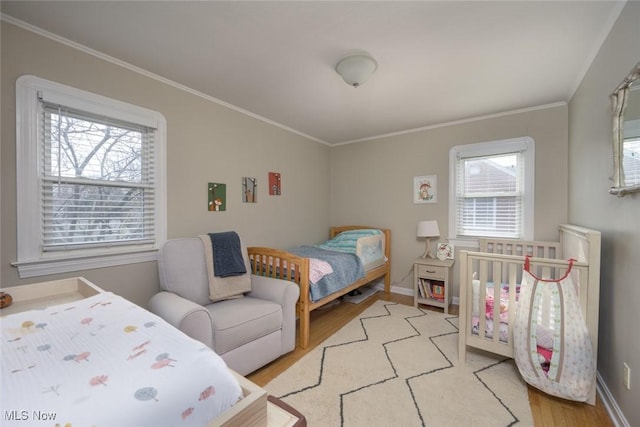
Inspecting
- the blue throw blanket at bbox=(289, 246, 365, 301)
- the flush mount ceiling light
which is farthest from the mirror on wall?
the blue throw blanket at bbox=(289, 246, 365, 301)

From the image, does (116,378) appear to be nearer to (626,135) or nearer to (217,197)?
(217,197)

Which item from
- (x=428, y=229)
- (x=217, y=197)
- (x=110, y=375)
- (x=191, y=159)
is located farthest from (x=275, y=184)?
(x=110, y=375)

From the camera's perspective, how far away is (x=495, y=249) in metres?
2.97

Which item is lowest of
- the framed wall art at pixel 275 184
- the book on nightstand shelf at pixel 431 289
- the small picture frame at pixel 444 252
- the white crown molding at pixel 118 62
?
the book on nightstand shelf at pixel 431 289

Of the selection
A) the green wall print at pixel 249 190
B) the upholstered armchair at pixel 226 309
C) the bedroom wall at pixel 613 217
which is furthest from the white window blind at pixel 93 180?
the bedroom wall at pixel 613 217

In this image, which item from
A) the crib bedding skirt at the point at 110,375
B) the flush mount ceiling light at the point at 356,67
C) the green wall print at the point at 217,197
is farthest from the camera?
the green wall print at the point at 217,197

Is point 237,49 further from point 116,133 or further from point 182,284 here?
point 182,284

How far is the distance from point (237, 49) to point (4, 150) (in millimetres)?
1552

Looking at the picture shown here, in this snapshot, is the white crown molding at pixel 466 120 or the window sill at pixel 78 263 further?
the white crown molding at pixel 466 120

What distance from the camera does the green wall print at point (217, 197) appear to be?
268cm

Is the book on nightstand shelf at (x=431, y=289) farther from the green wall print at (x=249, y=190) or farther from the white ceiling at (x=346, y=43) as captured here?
the green wall print at (x=249, y=190)

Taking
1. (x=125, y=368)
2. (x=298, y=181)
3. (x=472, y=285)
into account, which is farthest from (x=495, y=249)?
(x=125, y=368)

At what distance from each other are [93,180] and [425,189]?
3.47 meters

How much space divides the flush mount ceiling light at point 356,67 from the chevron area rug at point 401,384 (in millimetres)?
2214
